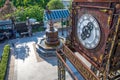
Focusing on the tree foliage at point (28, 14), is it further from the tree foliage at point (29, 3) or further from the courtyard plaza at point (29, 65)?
the tree foliage at point (29, 3)

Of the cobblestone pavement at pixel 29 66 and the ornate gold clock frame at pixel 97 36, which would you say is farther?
the cobblestone pavement at pixel 29 66

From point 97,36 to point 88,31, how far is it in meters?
0.48

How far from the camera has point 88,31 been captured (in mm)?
4609

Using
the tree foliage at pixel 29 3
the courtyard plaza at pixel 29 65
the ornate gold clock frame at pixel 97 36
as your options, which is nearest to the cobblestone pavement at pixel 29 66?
the courtyard plaza at pixel 29 65

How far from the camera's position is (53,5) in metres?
30.9

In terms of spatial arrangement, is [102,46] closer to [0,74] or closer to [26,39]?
[0,74]

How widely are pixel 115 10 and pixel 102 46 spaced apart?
3.52ft


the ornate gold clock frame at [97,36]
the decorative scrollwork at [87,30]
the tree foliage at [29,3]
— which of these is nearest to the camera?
the ornate gold clock frame at [97,36]

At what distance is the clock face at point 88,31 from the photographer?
4219 mm

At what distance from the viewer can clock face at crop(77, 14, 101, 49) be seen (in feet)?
13.8

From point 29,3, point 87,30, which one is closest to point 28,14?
point 29,3

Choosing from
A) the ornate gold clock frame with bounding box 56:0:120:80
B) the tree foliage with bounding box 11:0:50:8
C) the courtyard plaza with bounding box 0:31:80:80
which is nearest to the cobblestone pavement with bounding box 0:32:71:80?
the courtyard plaza with bounding box 0:31:80:80

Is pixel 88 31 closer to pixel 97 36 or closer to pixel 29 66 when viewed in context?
pixel 97 36

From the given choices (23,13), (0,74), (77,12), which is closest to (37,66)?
(0,74)
